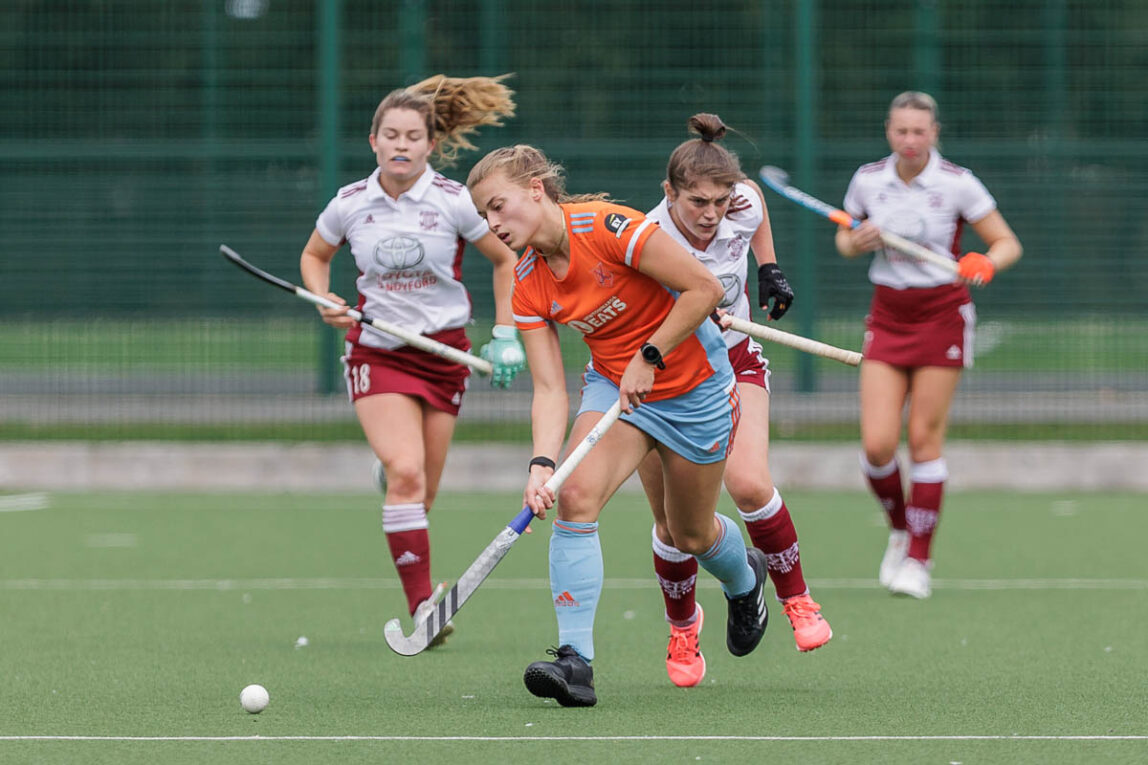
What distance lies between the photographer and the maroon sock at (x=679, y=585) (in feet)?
17.8

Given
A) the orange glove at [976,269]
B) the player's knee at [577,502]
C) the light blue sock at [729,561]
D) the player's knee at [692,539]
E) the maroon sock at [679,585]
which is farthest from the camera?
the orange glove at [976,269]

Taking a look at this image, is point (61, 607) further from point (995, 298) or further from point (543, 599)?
point (995, 298)

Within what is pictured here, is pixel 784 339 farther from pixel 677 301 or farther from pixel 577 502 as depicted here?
pixel 577 502

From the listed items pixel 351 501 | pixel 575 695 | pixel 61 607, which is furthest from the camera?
pixel 351 501

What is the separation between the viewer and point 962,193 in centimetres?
739

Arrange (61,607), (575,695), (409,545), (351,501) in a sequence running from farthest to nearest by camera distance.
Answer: (351,501) < (61,607) < (409,545) < (575,695)

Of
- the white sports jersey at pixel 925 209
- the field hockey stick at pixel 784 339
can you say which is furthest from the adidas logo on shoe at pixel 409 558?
the white sports jersey at pixel 925 209

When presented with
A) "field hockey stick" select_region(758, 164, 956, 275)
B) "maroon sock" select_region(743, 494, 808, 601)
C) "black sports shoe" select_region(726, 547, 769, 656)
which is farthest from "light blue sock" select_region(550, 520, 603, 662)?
"field hockey stick" select_region(758, 164, 956, 275)

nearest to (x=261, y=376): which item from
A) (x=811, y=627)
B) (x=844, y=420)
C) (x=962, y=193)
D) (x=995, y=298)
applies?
(x=844, y=420)

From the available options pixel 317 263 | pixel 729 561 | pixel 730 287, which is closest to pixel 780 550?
pixel 729 561

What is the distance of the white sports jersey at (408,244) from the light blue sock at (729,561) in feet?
4.65

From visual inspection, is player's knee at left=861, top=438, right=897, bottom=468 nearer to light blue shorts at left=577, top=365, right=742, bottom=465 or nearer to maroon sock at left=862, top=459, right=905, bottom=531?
maroon sock at left=862, top=459, right=905, bottom=531

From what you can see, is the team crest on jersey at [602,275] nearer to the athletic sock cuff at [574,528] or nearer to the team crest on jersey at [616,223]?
the team crest on jersey at [616,223]

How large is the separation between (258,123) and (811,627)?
760 centimetres
